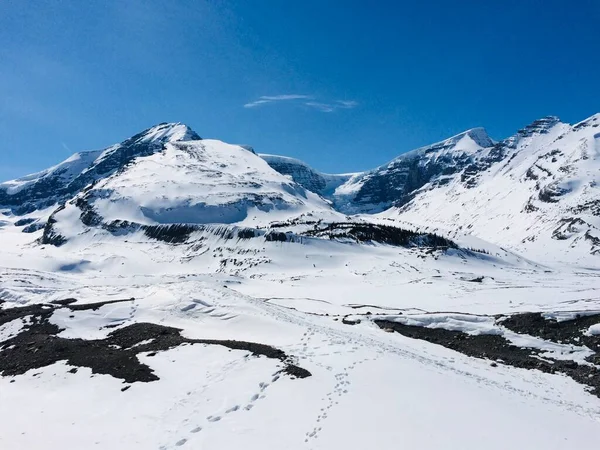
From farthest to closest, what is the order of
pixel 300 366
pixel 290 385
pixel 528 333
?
pixel 528 333
pixel 300 366
pixel 290 385

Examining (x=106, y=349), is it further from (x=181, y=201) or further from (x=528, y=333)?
(x=181, y=201)

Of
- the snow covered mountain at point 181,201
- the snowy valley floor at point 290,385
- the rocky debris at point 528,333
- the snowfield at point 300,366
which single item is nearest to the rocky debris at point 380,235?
the snow covered mountain at point 181,201

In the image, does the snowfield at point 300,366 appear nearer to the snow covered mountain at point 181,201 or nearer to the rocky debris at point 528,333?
the rocky debris at point 528,333

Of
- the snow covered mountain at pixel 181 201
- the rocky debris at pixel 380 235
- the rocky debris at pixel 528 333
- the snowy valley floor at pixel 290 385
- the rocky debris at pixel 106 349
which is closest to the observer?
the snowy valley floor at pixel 290 385

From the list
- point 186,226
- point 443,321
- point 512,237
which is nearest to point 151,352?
point 443,321

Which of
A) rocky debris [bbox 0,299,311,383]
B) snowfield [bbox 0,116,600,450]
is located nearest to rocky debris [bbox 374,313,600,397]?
snowfield [bbox 0,116,600,450]

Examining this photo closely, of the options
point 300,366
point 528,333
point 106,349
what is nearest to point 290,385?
point 300,366

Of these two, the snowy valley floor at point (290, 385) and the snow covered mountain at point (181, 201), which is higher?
the snow covered mountain at point (181, 201)

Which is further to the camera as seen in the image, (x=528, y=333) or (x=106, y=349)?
(x=528, y=333)

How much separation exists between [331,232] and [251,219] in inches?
1157

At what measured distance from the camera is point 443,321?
115 ft

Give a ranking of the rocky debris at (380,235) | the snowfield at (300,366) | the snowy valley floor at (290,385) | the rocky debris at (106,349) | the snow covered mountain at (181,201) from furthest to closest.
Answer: the snow covered mountain at (181,201) → the rocky debris at (380,235) → the rocky debris at (106,349) → the snowfield at (300,366) → the snowy valley floor at (290,385)

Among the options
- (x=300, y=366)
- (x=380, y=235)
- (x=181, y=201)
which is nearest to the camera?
(x=300, y=366)

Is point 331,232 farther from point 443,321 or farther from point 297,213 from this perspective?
point 443,321
